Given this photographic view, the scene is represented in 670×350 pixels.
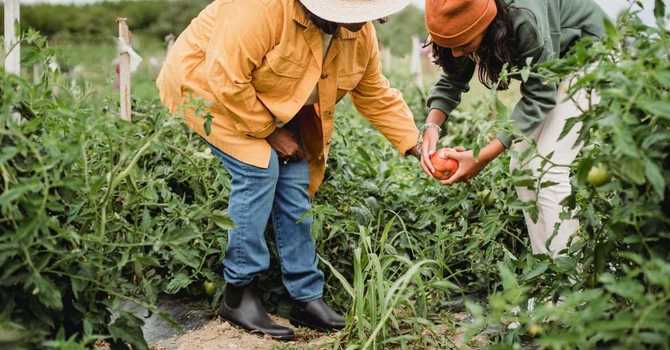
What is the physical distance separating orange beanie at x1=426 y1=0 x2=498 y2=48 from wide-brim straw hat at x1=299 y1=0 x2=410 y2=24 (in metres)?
0.15

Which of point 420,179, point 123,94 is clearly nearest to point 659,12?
point 420,179

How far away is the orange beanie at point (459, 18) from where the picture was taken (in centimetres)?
266

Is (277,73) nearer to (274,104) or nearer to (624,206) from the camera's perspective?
(274,104)

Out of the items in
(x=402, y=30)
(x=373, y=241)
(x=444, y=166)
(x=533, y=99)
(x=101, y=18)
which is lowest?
(x=101, y=18)

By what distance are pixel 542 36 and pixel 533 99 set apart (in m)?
0.22

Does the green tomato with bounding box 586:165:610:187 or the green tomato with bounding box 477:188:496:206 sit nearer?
the green tomato with bounding box 586:165:610:187

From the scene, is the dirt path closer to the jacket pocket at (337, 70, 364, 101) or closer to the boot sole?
the boot sole

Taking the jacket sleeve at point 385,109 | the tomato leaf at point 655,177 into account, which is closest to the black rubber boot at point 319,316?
the jacket sleeve at point 385,109

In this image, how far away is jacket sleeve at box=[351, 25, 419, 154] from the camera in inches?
129

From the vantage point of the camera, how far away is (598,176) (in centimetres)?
201

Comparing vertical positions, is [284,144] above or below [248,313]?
above

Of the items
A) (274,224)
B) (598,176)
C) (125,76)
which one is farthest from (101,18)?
(598,176)

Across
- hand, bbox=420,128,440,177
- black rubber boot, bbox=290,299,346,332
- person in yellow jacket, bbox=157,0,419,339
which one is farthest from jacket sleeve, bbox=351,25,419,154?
black rubber boot, bbox=290,299,346,332

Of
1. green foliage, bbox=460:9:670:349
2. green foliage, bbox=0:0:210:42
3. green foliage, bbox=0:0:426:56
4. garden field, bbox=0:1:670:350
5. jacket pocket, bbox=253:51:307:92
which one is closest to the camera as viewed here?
green foliage, bbox=460:9:670:349
